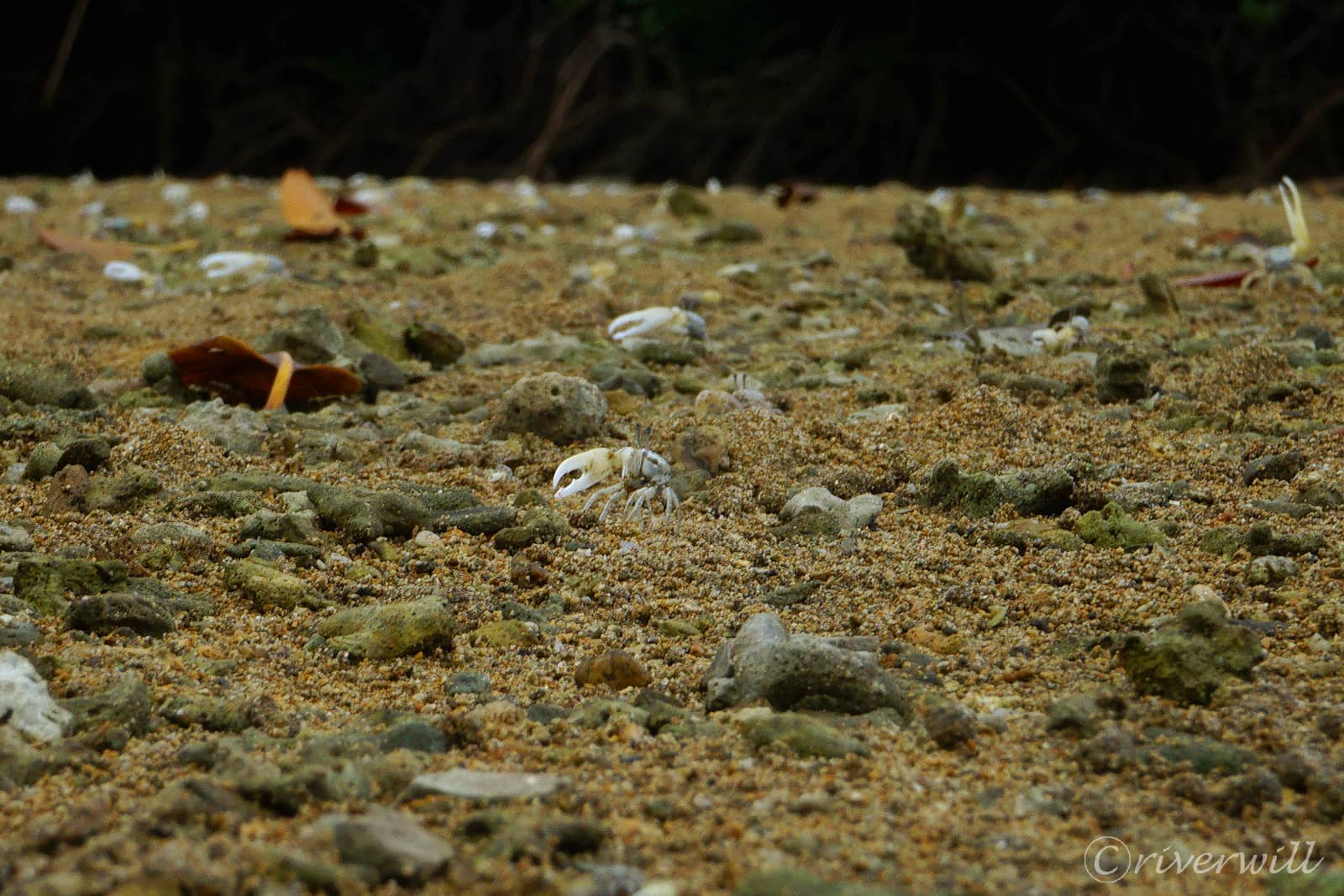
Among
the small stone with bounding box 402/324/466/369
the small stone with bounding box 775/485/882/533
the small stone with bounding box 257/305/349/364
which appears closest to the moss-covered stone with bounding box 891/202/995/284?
the small stone with bounding box 402/324/466/369

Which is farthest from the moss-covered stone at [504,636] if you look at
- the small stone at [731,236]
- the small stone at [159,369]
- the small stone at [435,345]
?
the small stone at [731,236]

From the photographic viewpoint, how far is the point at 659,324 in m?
3.43

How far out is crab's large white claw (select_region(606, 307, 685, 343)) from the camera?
11.2ft

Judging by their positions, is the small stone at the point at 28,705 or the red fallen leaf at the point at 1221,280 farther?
the red fallen leaf at the point at 1221,280

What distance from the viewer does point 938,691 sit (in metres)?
1.81

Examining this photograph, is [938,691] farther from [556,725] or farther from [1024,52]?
[1024,52]

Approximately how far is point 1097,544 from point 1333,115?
726 centimetres

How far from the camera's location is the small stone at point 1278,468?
2375mm

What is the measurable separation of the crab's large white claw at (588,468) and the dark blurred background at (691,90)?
18.8ft

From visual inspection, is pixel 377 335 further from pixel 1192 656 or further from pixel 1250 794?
pixel 1250 794

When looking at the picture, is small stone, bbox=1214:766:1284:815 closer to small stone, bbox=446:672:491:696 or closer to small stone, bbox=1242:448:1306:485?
small stone, bbox=446:672:491:696

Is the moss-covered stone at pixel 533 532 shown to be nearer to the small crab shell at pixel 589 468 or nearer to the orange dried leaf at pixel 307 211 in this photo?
the small crab shell at pixel 589 468

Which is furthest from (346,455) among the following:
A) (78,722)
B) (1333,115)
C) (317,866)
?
(1333,115)

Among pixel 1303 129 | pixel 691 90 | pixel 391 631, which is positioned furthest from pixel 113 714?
pixel 1303 129
